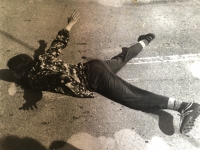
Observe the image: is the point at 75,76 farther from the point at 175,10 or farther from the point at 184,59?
the point at 175,10

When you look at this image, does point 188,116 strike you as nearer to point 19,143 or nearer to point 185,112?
point 185,112

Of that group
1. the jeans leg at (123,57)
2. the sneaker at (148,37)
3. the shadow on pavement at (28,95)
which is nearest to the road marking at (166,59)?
the jeans leg at (123,57)

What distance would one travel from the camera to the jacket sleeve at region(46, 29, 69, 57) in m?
2.94

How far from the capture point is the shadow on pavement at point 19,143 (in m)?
2.87

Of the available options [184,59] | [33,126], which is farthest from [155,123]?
[33,126]

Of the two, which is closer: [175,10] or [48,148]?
[48,148]

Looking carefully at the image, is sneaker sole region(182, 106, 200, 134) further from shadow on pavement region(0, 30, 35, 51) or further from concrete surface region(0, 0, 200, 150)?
shadow on pavement region(0, 30, 35, 51)

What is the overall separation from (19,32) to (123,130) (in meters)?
2.29

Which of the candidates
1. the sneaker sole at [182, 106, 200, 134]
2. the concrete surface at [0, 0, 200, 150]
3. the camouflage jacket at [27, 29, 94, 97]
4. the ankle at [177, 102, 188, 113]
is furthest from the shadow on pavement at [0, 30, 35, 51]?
the sneaker sole at [182, 106, 200, 134]

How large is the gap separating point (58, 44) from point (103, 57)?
0.77m

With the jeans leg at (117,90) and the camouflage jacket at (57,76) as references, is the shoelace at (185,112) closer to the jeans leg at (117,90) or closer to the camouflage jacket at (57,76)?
the jeans leg at (117,90)

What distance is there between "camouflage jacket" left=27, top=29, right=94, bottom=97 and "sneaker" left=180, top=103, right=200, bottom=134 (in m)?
1.21

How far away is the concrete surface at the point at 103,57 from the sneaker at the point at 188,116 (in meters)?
0.17

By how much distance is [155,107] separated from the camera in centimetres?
282
